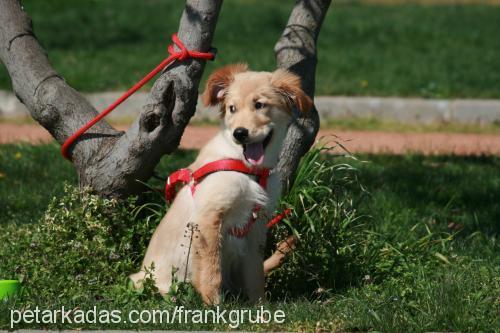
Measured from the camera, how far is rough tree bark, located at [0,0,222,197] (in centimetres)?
503

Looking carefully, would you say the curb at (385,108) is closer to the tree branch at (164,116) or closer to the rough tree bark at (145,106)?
the rough tree bark at (145,106)

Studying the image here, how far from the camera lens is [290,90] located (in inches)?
185

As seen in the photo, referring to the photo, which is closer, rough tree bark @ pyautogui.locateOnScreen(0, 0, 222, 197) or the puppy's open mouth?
the puppy's open mouth

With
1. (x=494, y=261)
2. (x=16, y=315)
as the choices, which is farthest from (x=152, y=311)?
(x=494, y=261)

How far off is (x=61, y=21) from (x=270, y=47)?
3.21 metres

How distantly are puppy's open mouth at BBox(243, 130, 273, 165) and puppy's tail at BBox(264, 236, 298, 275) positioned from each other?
73cm

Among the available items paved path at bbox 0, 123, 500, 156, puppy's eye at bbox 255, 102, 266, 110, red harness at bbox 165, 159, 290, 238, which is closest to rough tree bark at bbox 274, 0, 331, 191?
red harness at bbox 165, 159, 290, 238

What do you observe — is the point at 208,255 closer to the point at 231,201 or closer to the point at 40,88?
the point at 231,201

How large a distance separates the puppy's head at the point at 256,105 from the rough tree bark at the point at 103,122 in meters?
0.37

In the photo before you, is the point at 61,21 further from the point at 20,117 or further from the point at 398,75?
the point at 398,75

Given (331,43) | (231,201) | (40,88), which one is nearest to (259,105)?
(231,201)

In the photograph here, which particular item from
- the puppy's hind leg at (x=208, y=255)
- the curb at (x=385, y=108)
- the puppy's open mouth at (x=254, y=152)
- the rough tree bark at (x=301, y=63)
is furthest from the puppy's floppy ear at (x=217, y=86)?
the curb at (x=385, y=108)

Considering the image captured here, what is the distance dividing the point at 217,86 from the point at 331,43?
828 cm

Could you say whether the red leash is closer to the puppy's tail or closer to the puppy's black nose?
the puppy's black nose
